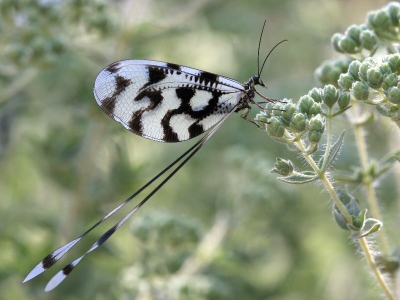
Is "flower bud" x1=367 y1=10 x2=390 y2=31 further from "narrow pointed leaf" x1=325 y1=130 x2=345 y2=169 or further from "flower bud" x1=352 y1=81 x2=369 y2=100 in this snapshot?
"narrow pointed leaf" x1=325 y1=130 x2=345 y2=169

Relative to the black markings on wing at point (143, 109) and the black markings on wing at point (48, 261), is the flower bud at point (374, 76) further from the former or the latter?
the black markings on wing at point (48, 261)

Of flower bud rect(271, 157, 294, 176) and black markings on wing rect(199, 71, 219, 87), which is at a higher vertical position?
black markings on wing rect(199, 71, 219, 87)

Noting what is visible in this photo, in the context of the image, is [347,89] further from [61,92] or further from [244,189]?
[61,92]

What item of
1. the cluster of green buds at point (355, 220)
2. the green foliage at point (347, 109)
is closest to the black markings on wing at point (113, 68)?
the green foliage at point (347, 109)

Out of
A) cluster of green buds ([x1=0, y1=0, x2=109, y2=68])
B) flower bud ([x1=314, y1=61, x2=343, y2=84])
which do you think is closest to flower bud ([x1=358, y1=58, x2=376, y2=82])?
flower bud ([x1=314, y1=61, x2=343, y2=84])

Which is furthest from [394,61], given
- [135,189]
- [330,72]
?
[135,189]

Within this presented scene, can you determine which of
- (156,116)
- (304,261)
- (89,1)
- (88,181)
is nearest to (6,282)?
(88,181)

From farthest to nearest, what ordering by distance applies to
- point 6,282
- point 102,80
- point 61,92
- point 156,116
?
point 61,92, point 6,282, point 156,116, point 102,80
